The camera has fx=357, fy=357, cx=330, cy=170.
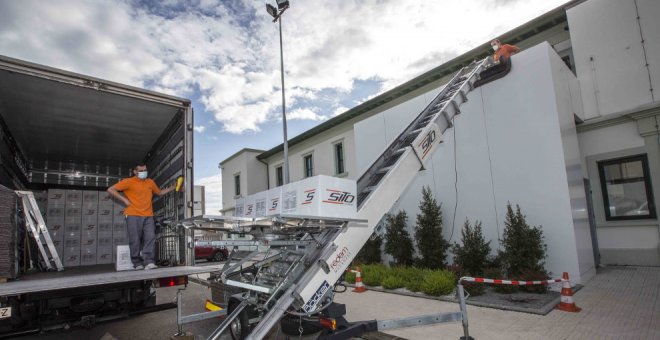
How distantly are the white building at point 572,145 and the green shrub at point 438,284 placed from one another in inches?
85.0

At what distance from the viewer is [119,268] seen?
5902 millimetres

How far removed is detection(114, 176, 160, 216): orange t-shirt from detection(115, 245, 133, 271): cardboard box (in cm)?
60

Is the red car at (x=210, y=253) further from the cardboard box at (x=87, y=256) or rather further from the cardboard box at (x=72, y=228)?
the cardboard box at (x=72, y=228)

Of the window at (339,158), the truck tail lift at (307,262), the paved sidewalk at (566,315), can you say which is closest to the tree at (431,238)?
the paved sidewalk at (566,315)

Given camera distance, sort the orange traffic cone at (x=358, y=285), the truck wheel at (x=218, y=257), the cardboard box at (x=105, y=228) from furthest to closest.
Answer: the truck wheel at (x=218, y=257) < the orange traffic cone at (x=358, y=285) < the cardboard box at (x=105, y=228)

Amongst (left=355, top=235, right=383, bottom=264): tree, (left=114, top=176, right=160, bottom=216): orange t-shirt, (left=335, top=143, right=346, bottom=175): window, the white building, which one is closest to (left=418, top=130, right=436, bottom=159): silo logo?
the white building

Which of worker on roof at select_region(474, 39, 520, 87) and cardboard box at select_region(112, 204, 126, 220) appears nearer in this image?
cardboard box at select_region(112, 204, 126, 220)

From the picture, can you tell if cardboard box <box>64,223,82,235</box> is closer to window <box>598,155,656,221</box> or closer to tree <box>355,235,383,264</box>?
tree <box>355,235,383,264</box>

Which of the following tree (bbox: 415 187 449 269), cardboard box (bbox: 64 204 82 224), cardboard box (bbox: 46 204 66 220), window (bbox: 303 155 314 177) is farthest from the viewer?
window (bbox: 303 155 314 177)

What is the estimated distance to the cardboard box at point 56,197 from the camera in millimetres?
7734

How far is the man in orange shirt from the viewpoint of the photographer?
5.84 metres

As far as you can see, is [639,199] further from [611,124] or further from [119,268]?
[119,268]

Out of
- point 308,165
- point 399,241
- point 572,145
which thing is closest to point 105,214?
point 399,241

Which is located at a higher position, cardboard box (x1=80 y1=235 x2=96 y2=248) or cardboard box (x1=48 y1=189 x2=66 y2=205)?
cardboard box (x1=48 y1=189 x2=66 y2=205)
